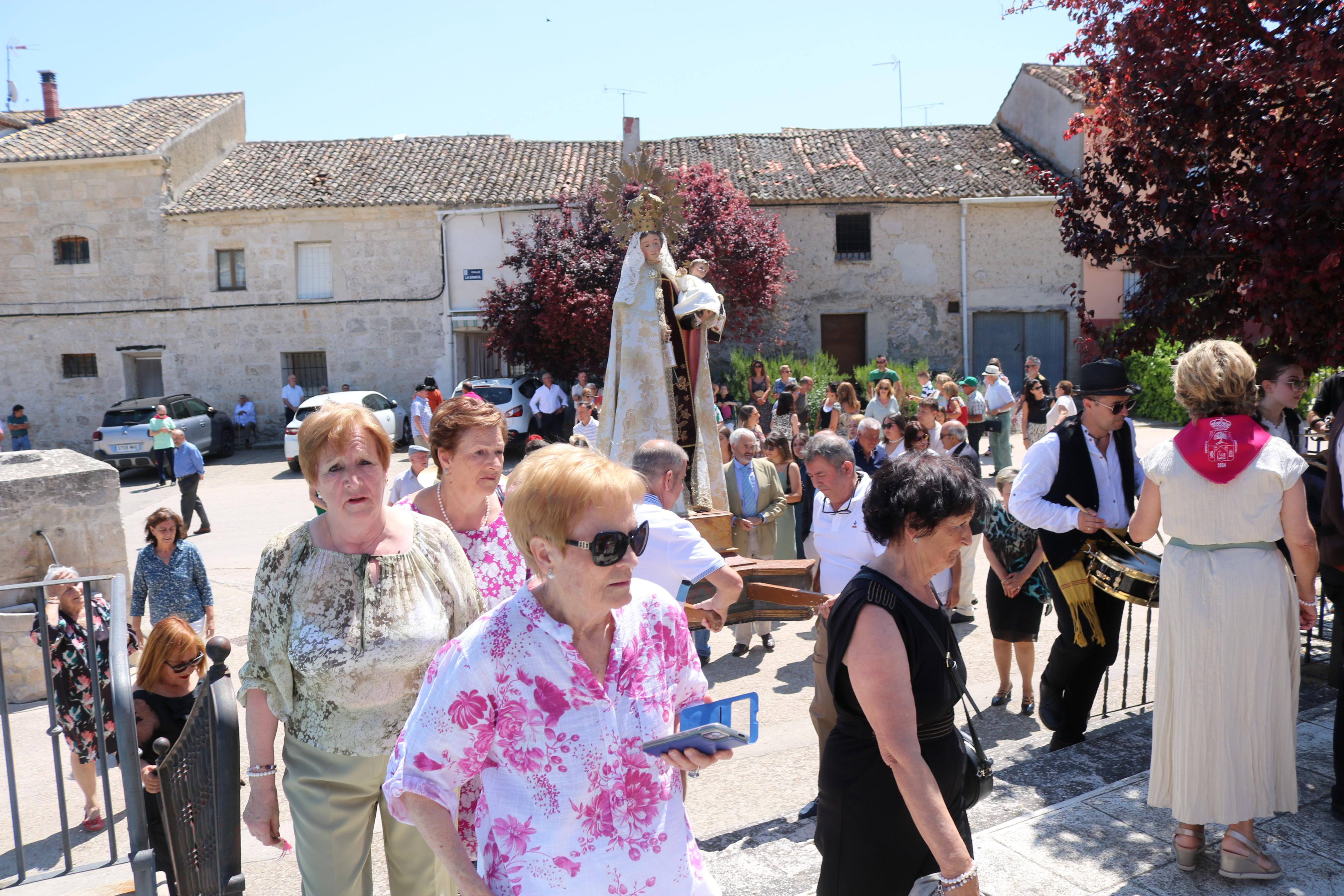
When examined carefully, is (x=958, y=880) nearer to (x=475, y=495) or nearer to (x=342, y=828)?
(x=342, y=828)

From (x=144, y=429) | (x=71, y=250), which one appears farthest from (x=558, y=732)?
(x=71, y=250)

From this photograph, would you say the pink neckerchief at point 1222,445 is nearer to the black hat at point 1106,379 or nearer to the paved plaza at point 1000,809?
the black hat at point 1106,379

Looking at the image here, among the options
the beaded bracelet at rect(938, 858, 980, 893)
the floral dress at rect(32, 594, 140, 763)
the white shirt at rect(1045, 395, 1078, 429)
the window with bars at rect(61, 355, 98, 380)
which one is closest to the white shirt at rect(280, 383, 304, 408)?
the window with bars at rect(61, 355, 98, 380)

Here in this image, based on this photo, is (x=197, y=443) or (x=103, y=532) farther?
(x=197, y=443)

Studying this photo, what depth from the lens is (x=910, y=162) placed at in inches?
1029

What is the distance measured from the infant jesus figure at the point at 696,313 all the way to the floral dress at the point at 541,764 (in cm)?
→ 538

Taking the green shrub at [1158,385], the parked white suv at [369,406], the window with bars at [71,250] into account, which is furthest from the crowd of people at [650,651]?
the window with bars at [71,250]

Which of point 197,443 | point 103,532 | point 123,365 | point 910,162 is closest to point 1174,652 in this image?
point 103,532

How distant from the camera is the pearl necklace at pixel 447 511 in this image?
358cm

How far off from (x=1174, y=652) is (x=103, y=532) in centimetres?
750

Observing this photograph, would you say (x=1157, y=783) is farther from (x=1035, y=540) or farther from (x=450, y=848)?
(x=450, y=848)

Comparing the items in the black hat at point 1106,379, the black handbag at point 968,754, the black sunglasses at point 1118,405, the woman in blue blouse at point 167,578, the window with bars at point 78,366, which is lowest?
the woman in blue blouse at point 167,578

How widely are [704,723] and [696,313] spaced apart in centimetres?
561

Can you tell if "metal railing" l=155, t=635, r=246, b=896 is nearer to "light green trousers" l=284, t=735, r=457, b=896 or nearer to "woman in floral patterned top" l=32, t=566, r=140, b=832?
"light green trousers" l=284, t=735, r=457, b=896
